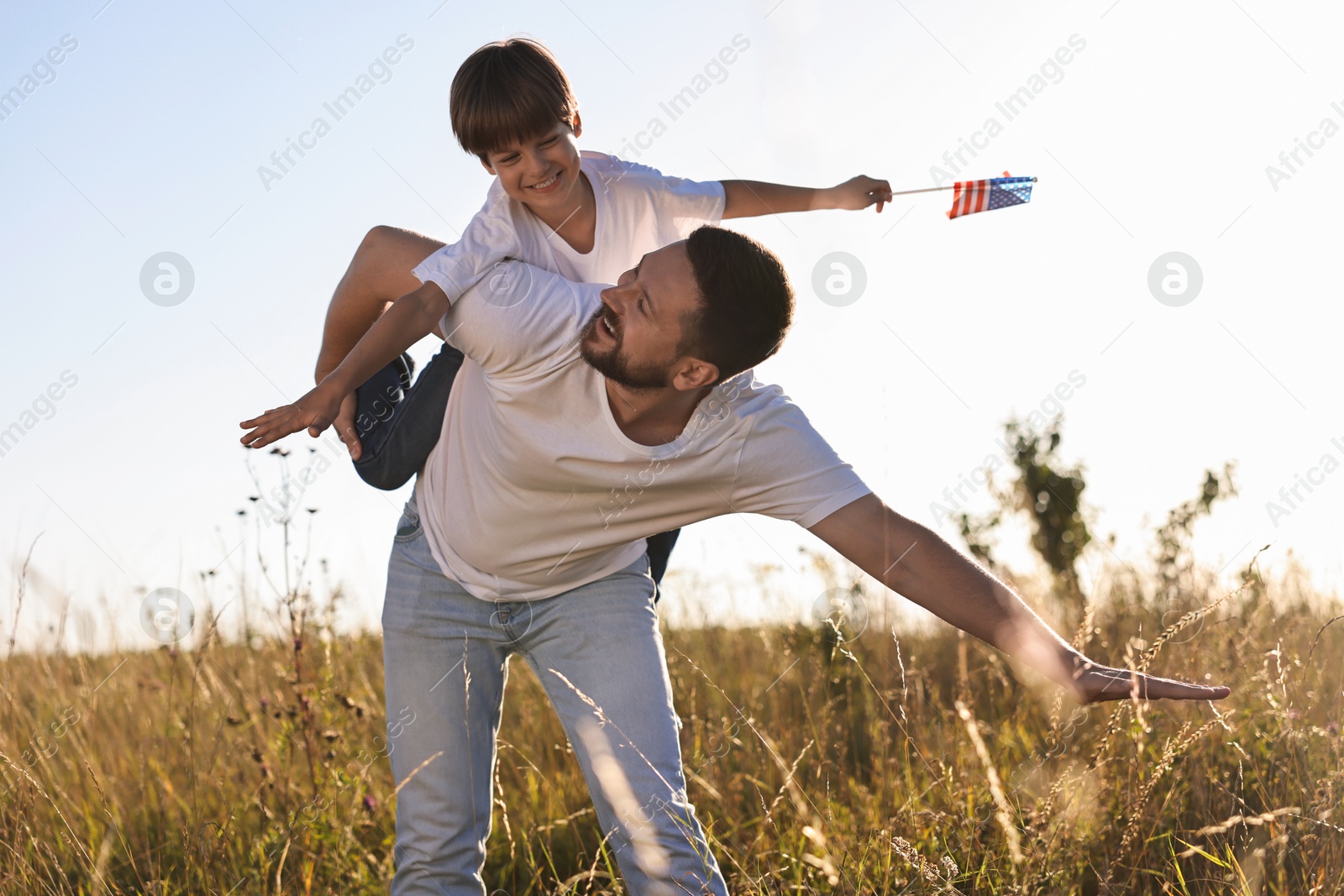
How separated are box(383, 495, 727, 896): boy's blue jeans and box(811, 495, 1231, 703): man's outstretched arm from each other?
60cm

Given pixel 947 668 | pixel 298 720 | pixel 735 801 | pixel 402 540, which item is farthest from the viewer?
pixel 947 668

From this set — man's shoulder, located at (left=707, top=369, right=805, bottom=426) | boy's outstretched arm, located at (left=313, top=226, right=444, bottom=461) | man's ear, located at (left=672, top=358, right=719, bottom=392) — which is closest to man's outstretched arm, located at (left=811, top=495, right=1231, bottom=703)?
man's shoulder, located at (left=707, top=369, right=805, bottom=426)

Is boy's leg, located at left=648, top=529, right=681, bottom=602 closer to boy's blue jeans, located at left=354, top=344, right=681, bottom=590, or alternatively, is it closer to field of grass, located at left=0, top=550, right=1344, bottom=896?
boy's blue jeans, located at left=354, top=344, right=681, bottom=590

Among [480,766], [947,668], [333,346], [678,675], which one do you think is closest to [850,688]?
[678,675]

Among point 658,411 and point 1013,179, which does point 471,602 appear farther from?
point 1013,179

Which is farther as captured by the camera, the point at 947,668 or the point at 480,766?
the point at 947,668

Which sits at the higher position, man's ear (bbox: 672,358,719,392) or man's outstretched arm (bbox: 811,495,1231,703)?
man's ear (bbox: 672,358,719,392)

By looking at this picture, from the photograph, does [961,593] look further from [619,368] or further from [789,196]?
[789,196]

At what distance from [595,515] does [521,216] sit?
1440 millimetres

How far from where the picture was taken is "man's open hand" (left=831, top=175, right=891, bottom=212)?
3.87 metres

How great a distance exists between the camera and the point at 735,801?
3736mm

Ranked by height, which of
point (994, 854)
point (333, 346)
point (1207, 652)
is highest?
point (333, 346)

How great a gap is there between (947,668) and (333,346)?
374 cm

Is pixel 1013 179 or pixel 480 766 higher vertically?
pixel 1013 179
